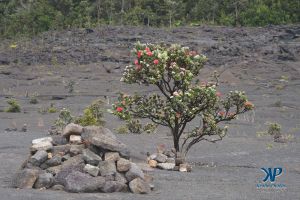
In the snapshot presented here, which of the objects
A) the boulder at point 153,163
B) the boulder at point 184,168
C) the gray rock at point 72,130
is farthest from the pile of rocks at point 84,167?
the boulder at point 184,168

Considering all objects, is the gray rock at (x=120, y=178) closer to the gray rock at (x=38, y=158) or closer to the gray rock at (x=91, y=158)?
the gray rock at (x=91, y=158)

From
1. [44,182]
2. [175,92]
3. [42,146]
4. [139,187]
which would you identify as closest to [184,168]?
[175,92]

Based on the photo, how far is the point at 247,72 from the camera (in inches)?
2373

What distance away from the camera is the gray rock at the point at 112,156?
1363 cm

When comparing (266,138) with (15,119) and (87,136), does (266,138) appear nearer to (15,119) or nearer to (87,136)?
(87,136)

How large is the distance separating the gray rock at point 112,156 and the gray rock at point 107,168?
286 millimetres

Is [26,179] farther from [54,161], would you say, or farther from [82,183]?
[82,183]

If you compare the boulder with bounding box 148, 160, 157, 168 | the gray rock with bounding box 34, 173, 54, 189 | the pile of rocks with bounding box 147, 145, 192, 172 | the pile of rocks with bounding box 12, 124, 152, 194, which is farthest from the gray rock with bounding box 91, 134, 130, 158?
the pile of rocks with bounding box 147, 145, 192, 172

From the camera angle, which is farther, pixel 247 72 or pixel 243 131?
pixel 247 72

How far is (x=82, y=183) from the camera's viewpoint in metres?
12.4

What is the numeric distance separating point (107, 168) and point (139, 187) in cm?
100

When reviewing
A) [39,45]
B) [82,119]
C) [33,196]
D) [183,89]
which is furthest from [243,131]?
[39,45]

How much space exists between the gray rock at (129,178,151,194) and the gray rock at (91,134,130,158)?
5.21 ft

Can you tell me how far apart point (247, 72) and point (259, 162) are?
42381 mm
